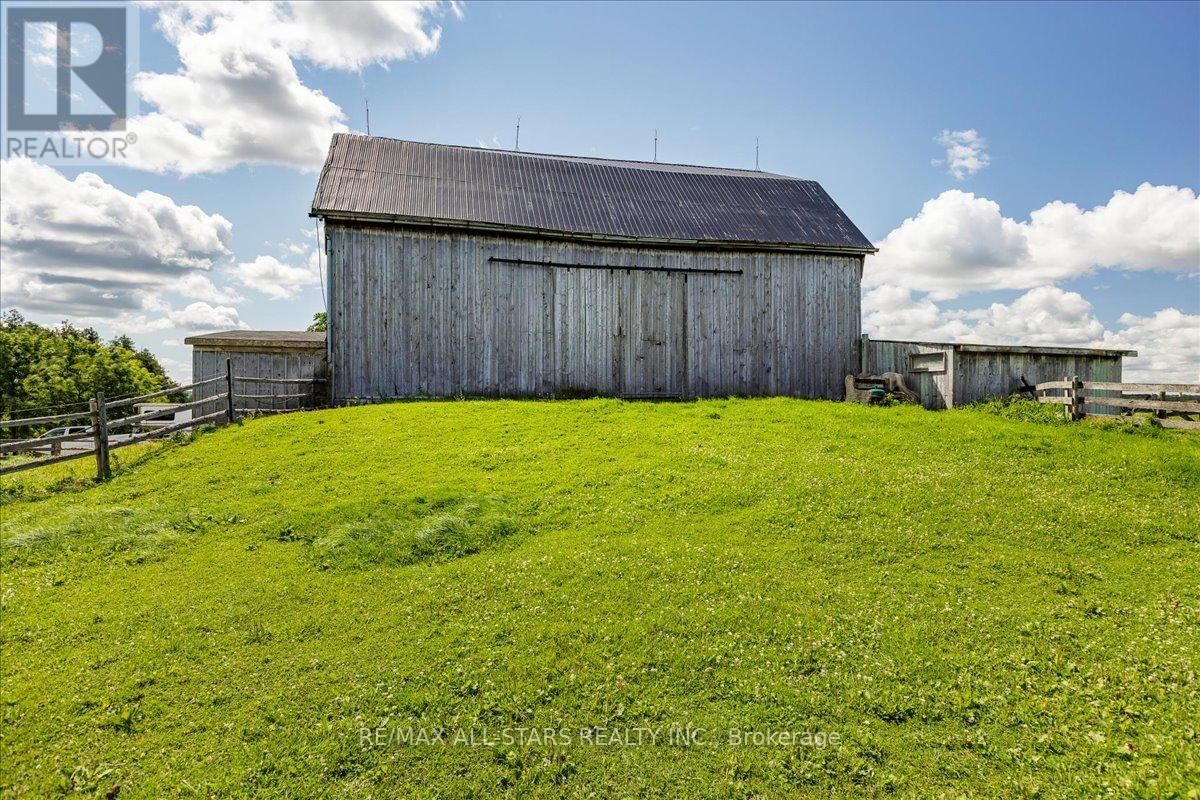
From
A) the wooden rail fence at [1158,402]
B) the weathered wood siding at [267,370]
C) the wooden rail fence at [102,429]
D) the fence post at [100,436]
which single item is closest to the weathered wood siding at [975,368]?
the wooden rail fence at [1158,402]

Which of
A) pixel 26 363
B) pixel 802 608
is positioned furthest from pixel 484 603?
pixel 26 363

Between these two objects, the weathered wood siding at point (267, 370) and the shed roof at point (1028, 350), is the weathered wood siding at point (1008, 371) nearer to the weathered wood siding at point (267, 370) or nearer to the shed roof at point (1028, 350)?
the shed roof at point (1028, 350)

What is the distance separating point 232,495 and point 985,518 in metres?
12.2

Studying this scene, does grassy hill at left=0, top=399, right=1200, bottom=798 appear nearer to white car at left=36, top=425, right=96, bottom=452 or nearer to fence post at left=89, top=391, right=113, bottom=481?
fence post at left=89, top=391, right=113, bottom=481

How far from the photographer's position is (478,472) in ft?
36.8

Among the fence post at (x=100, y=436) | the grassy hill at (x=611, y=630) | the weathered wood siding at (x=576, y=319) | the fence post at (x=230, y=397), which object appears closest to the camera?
the grassy hill at (x=611, y=630)

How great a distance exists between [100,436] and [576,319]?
12.7 meters

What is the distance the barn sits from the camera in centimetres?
1888

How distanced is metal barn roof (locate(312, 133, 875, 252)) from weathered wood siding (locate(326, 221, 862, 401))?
2.11 feet

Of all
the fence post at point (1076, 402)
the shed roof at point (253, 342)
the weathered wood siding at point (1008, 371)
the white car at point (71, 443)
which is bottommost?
the white car at point (71, 443)

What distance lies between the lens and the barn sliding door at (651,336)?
20641 millimetres

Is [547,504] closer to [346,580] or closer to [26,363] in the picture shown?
[346,580]

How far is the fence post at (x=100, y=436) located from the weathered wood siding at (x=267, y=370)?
675cm

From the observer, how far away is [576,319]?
2025 centimetres
